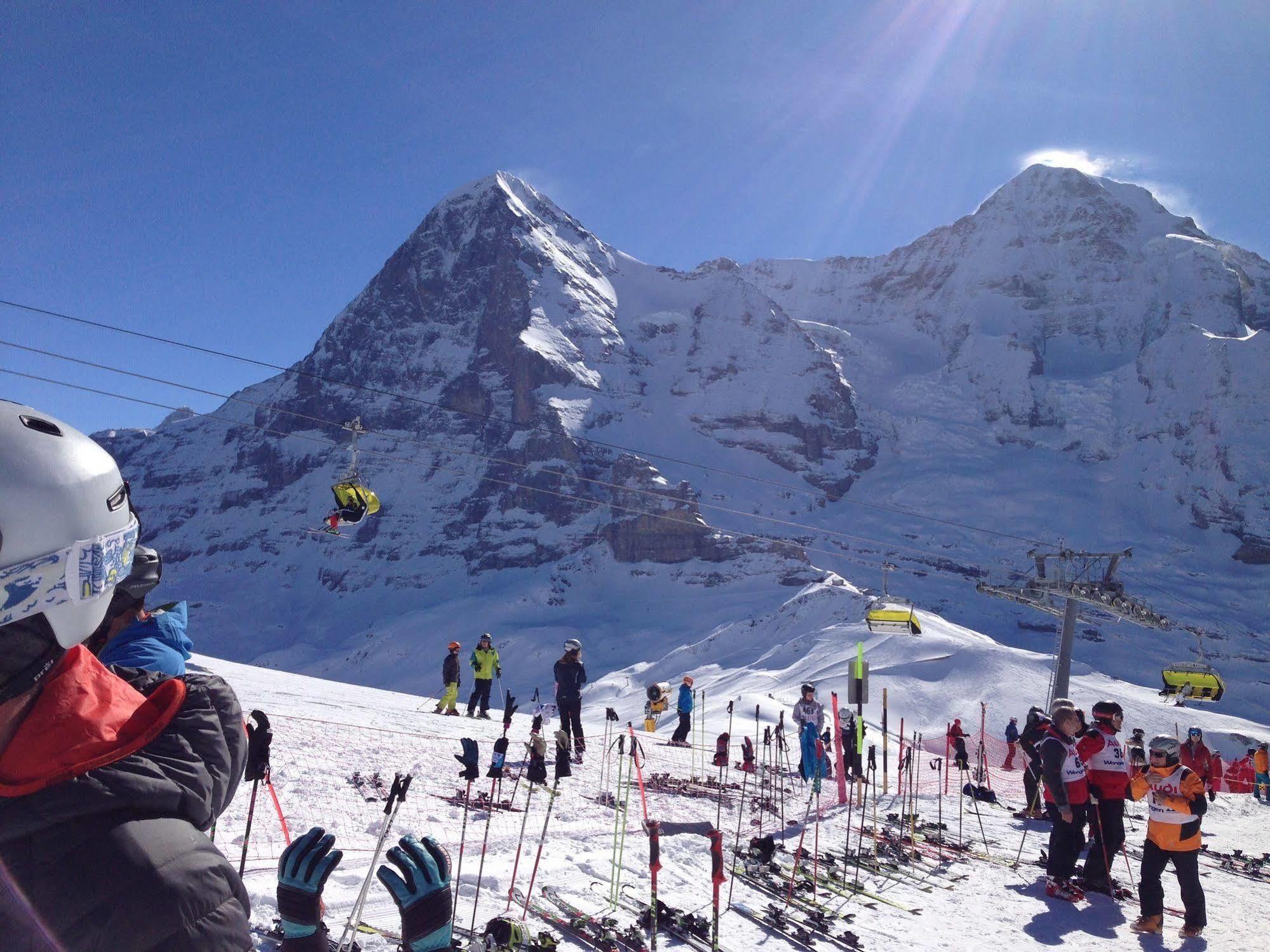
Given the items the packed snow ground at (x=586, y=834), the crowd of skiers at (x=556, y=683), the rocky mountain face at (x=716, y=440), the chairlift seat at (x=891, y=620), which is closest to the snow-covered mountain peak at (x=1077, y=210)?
the rocky mountain face at (x=716, y=440)

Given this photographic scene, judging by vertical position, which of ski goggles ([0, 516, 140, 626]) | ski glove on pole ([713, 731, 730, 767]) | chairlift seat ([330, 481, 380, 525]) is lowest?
ski glove on pole ([713, 731, 730, 767])

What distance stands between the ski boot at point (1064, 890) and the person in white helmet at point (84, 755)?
278 inches

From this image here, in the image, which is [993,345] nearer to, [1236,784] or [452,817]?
[1236,784]

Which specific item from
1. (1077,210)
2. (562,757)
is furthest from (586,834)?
(1077,210)

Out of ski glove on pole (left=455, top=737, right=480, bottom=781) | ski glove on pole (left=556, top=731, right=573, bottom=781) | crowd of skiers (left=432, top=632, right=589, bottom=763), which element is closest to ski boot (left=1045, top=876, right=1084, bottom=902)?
ski glove on pole (left=556, top=731, right=573, bottom=781)

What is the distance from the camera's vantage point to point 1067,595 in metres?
23.6

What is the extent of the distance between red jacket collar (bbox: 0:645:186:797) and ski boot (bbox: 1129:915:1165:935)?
6.89m

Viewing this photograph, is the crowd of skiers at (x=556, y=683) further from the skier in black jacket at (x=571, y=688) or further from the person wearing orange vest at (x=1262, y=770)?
the person wearing orange vest at (x=1262, y=770)

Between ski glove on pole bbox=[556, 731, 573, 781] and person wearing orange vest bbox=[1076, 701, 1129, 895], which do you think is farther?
person wearing orange vest bbox=[1076, 701, 1129, 895]

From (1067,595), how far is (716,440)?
114942mm

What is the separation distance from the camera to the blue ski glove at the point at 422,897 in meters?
1.85

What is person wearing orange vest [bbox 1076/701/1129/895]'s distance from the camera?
697 centimetres

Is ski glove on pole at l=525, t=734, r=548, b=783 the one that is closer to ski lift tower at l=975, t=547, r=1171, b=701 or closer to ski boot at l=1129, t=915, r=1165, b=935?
ski boot at l=1129, t=915, r=1165, b=935

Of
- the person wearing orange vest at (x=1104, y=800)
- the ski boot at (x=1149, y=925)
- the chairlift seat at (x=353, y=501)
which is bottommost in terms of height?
the ski boot at (x=1149, y=925)
